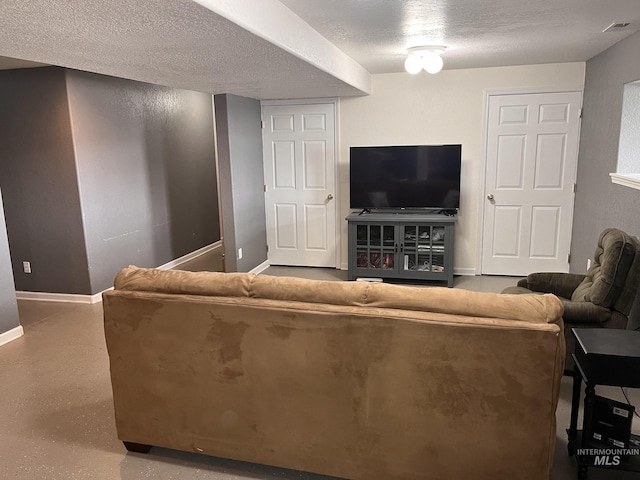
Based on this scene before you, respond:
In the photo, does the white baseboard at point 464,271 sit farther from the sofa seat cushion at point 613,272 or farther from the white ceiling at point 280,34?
the sofa seat cushion at point 613,272

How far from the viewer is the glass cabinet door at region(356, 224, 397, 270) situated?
5.30 metres

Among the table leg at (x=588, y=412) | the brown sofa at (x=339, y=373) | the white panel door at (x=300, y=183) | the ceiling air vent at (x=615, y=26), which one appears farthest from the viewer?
the white panel door at (x=300, y=183)

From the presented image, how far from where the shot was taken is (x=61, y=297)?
486 cm

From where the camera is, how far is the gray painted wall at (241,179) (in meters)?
5.14

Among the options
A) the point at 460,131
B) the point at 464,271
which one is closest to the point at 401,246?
the point at 464,271

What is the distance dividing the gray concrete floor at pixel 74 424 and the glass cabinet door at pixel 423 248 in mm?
2267

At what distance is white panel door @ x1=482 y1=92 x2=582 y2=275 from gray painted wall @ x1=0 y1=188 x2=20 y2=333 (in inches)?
184

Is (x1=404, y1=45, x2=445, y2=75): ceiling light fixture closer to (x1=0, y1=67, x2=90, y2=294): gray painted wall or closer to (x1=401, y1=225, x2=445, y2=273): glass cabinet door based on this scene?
(x1=401, y1=225, x2=445, y2=273): glass cabinet door

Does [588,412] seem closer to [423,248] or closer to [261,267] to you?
[423,248]

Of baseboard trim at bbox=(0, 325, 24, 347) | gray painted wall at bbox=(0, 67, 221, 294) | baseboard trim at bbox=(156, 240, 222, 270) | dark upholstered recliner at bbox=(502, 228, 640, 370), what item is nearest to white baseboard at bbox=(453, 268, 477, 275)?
dark upholstered recliner at bbox=(502, 228, 640, 370)

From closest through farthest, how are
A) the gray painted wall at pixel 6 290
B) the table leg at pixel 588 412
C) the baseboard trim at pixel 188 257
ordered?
the table leg at pixel 588 412, the gray painted wall at pixel 6 290, the baseboard trim at pixel 188 257

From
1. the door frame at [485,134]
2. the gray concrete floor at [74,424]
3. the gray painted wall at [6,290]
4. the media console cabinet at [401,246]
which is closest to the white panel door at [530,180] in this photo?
the door frame at [485,134]

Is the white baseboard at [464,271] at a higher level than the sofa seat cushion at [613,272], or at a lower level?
lower

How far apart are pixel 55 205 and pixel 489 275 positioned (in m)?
4.68
